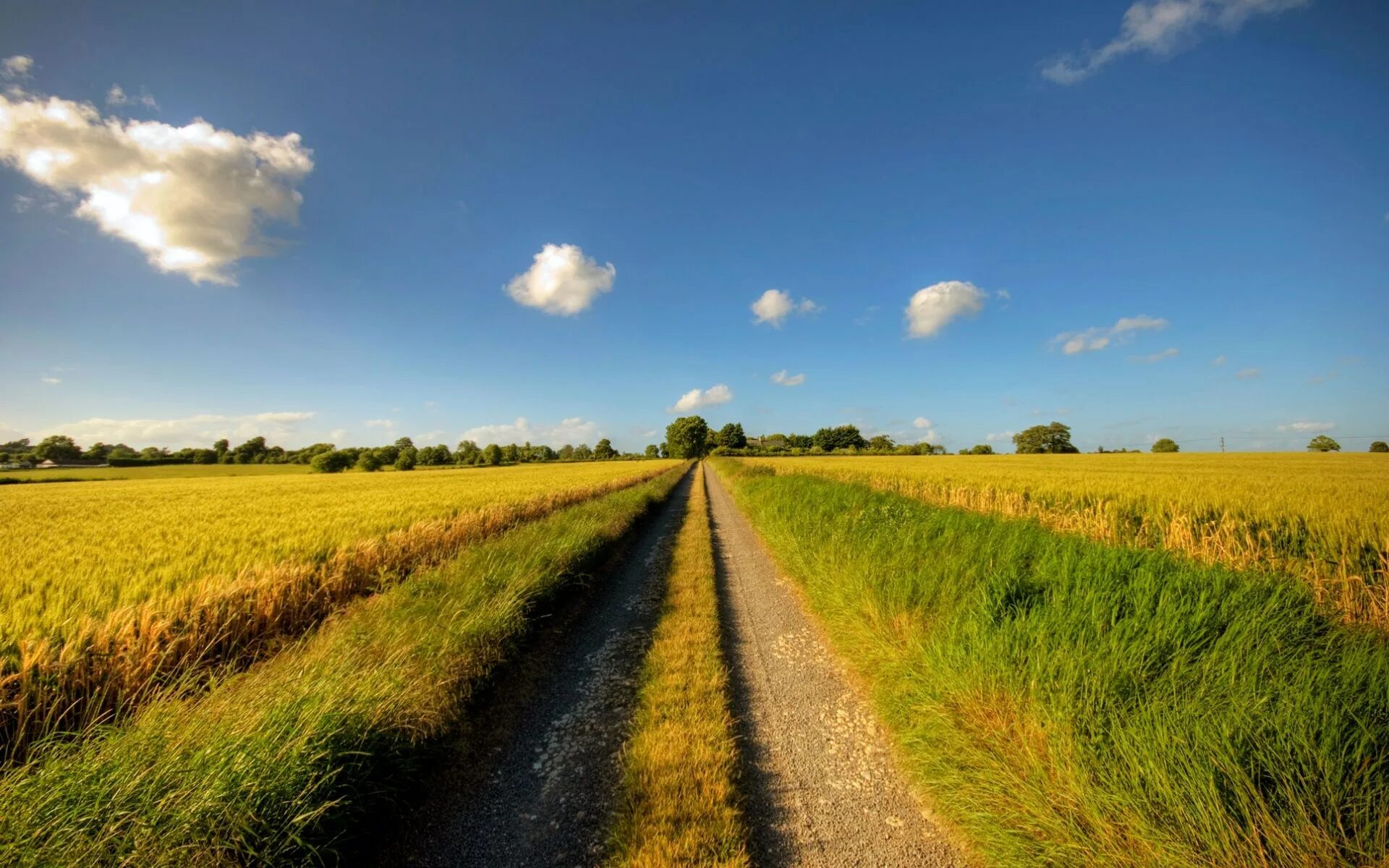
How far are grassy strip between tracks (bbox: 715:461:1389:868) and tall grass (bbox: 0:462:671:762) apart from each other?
6124mm

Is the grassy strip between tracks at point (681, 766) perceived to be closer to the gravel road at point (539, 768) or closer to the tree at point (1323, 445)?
the gravel road at point (539, 768)

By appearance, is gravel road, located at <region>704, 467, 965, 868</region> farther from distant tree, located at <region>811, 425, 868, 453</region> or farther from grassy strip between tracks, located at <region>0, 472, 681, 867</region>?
distant tree, located at <region>811, 425, 868, 453</region>

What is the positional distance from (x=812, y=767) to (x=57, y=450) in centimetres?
11201

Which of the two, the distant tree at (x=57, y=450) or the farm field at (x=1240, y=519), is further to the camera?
the distant tree at (x=57, y=450)

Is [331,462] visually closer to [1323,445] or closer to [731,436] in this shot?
[731,436]

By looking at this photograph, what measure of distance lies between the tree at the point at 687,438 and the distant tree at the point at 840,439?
97.6ft

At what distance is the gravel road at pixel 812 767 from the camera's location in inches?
115

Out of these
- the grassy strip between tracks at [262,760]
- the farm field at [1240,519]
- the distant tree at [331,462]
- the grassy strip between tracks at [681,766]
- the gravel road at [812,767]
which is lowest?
the gravel road at [812,767]

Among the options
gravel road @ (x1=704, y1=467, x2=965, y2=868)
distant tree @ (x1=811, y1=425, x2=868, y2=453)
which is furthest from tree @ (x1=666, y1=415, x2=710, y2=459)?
gravel road @ (x1=704, y1=467, x2=965, y2=868)

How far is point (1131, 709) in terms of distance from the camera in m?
2.91

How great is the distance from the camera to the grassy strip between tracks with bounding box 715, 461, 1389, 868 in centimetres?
210

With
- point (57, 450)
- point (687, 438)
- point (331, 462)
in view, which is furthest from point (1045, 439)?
point (57, 450)

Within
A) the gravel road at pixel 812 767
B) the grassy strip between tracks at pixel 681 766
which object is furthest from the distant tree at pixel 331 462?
the gravel road at pixel 812 767

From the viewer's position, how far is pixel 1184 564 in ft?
14.5
